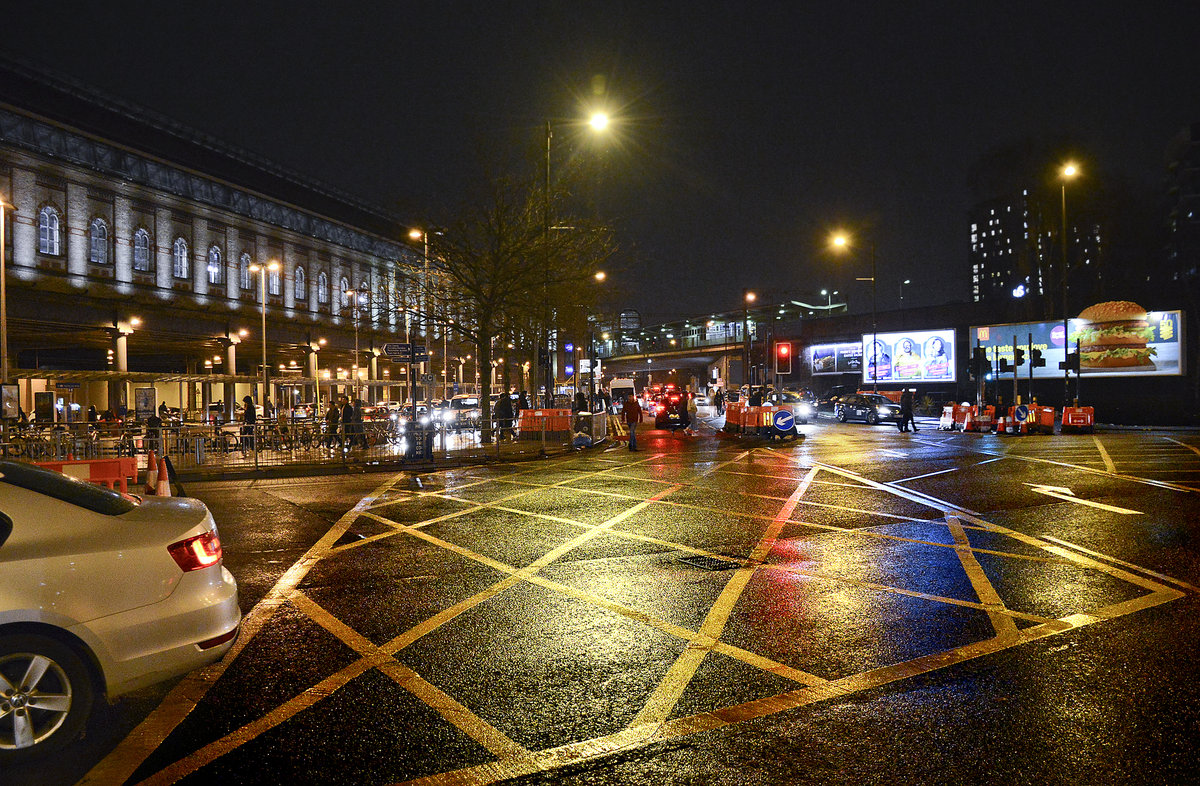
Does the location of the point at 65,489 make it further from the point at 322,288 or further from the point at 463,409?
the point at 322,288

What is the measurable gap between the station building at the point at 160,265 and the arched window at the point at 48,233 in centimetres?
7

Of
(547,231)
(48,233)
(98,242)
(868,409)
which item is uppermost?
(98,242)

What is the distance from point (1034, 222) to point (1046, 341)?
457 inches

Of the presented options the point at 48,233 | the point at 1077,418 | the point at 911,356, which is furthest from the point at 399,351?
the point at 911,356

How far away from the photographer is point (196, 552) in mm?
4344

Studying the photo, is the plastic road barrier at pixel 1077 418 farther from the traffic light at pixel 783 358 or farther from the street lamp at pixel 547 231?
the street lamp at pixel 547 231

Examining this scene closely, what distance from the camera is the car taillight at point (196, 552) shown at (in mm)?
4242

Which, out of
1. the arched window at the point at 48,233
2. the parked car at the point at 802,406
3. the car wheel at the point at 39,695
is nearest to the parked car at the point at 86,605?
the car wheel at the point at 39,695

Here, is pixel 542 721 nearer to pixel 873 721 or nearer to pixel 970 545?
pixel 873 721

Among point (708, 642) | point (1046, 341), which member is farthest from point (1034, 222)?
point (708, 642)

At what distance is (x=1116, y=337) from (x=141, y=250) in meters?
52.1

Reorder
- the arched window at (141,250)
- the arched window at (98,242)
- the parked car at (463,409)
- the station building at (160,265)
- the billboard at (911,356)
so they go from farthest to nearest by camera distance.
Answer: the billboard at (911,356) → the arched window at (141,250) → the arched window at (98,242) → the station building at (160,265) → the parked car at (463,409)

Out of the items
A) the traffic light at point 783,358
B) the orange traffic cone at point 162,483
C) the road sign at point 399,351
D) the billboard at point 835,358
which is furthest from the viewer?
the billboard at point 835,358

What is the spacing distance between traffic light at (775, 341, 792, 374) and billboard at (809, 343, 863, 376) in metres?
29.9
